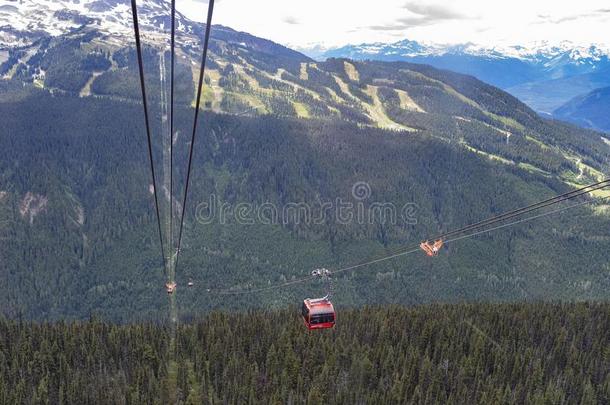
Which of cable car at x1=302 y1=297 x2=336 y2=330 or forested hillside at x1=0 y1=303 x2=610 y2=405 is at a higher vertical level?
cable car at x1=302 y1=297 x2=336 y2=330

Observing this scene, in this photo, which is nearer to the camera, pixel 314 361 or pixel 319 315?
pixel 319 315

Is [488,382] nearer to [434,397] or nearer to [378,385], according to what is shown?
[434,397]

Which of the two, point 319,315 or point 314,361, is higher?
point 319,315

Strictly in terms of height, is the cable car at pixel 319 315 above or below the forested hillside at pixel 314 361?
above

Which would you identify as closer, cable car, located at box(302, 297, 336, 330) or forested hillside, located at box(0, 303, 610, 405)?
cable car, located at box(302, 297, 336, 330)

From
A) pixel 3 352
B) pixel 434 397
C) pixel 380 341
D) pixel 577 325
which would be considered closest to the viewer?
pixel 434 397

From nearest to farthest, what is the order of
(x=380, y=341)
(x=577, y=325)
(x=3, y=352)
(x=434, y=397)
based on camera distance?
(x=434, y=397)
(x=3, y=352)
(x=380, y=341)
(x=577, y=325)

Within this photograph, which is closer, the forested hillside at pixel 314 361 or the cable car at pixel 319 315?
the cable car at pixel 319 315

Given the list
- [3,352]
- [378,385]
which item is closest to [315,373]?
[378,385]
